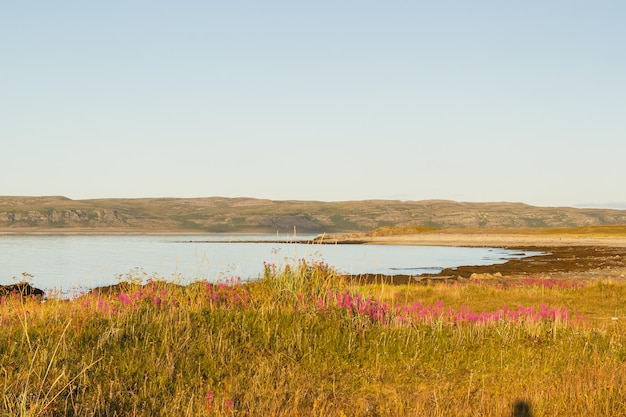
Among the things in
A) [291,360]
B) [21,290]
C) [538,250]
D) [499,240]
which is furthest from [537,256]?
[291,360]

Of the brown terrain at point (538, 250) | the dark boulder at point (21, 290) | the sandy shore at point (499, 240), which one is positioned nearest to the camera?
the dark boulder at point (21, 290)

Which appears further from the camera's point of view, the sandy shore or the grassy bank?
the sandy shore

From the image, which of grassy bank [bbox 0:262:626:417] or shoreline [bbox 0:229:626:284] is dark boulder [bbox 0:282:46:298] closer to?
grassy bank [bbox 0:262:626:417]

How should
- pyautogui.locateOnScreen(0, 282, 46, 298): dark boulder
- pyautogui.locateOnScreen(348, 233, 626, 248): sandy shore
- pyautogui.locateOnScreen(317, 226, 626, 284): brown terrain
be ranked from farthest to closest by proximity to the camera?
1. pyautogui.locateOnScreen(348, 233, 626, 248): sandy shore
2. pyautogui.locateOnScreen(317, 226, 626, 284): brown terrain
3. pyautogui.locateOnScreen(0, 282, 46, 298): dark boulder

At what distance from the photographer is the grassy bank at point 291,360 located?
20.7 ft

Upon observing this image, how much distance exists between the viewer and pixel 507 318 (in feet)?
37.4

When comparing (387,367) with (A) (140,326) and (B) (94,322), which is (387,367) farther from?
(B) (94,322)

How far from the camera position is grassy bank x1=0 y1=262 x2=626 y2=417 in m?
6.30

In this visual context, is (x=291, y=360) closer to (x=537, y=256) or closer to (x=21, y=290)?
(x=21, y=290)

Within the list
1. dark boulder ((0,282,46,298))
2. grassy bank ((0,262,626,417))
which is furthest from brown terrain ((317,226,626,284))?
dark boulder ((0,282,46,298))

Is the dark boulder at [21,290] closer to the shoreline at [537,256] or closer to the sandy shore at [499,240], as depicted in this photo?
the shoreline at [537,256]

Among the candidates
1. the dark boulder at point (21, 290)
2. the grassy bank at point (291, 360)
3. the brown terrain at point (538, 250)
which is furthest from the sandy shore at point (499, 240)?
the grassy bank at point (291, 360)

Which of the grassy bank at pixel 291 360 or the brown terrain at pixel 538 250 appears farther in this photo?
the brown terrain at pixel 538 250

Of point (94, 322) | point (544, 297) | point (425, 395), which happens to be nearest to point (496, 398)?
point (425, 395)
